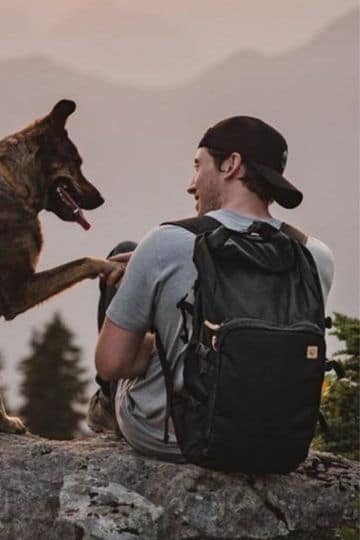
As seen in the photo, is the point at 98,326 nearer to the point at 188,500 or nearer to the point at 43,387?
the point at 188,500

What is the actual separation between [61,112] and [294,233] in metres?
2.21

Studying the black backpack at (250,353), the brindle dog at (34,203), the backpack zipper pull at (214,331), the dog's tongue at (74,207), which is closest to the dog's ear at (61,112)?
the brindle dog at (34,203)

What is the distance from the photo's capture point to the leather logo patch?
16.7 feet

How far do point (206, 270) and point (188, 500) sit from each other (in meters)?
1.08

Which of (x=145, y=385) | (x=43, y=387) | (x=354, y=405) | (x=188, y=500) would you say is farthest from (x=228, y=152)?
(x=43, y=387)

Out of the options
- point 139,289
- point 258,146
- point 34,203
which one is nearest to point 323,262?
point 258,146

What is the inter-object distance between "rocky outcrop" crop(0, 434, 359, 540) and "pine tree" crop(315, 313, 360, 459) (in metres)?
2.19

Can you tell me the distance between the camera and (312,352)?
5.12 m

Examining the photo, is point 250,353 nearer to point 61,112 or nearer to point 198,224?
point 198,224

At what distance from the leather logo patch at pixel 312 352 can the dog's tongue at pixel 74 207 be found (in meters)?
2.08

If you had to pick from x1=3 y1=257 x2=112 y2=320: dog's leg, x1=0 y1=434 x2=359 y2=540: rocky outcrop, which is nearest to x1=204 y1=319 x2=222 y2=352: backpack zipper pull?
x1=0 y1=434 x2=359 y2=540: rocky outcrop

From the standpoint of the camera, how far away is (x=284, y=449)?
523 centimetres

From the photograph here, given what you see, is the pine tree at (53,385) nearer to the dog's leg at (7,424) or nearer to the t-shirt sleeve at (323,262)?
the dog's leg at (7,424)

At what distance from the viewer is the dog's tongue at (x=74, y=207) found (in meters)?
6.98
